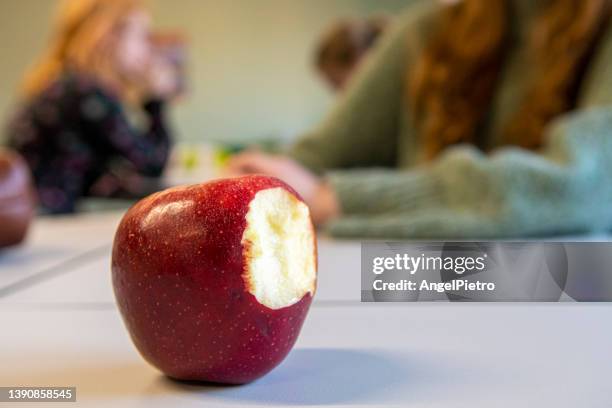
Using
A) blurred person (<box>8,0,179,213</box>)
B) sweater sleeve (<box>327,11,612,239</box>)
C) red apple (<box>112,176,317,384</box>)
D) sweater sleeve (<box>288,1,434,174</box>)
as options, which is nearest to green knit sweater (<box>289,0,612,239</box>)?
sweater sleeve (<box>327,11,612,239</box>)

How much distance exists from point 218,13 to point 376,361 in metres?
5.52

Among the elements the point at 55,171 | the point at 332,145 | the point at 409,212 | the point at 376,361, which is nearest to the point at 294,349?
the point at 376,361

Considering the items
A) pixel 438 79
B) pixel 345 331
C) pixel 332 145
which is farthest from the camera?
pixel 332 145

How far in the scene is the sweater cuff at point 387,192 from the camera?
0.85m

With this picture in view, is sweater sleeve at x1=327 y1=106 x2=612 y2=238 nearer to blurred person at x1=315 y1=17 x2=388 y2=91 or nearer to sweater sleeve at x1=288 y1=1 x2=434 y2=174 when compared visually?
sweater sleeve at x1=288 y1=1 x2=434 y2=174

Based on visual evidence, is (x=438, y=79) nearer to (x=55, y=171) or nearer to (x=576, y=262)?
(x=576, y=262)

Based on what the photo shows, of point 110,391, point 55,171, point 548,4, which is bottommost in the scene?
point 55,171

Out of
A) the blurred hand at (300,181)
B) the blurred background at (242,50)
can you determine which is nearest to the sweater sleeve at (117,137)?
the blurred hand at (300,181)

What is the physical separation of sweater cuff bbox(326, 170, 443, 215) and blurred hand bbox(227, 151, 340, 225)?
16 millimetres

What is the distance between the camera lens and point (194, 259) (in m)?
0.30

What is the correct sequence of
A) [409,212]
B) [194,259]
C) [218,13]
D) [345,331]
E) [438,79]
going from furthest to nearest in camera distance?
[218,13], [438,79], [409,212], [345,331], [194,259]

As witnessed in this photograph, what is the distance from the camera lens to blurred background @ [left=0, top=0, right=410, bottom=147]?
5590 millimetres

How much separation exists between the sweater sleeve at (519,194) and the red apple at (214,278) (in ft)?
1.56

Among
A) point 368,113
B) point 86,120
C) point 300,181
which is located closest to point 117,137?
point 86,120
